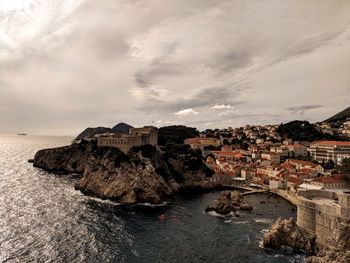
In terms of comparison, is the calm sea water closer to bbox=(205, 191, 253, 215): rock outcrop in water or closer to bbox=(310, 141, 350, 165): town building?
bbox=(205, 191, 253, 215): rock outcrop in water

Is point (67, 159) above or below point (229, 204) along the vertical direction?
above

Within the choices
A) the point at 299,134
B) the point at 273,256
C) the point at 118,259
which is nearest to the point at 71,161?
the point at 118,259

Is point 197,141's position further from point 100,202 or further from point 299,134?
point 100,202

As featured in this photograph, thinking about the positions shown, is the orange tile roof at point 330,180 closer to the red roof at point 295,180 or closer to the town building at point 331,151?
the red roof at point 295,180

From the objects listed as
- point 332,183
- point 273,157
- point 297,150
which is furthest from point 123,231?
point 297,150

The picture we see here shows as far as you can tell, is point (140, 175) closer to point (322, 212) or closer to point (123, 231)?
point (123, 231)

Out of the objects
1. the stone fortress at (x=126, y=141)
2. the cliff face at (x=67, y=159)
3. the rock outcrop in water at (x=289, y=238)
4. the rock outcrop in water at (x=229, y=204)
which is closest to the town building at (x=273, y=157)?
the stone fortress at (x=126, y=141)
